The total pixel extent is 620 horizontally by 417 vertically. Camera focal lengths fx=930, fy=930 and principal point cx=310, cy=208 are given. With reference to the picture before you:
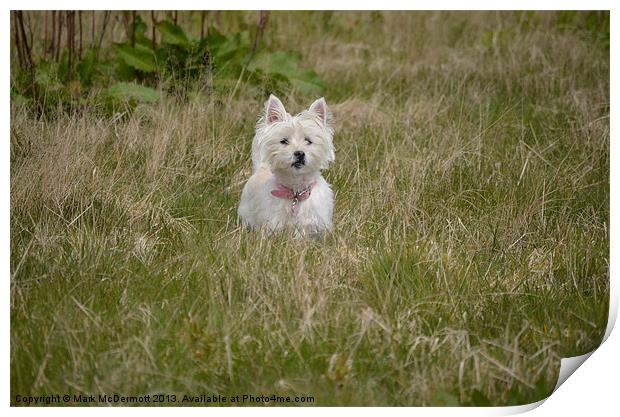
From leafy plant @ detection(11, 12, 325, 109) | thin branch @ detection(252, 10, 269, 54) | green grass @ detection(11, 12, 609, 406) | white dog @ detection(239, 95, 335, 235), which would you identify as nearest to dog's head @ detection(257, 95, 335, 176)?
white dog @ detection(239, 95, 335, 235)

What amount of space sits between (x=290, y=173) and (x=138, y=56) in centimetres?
226

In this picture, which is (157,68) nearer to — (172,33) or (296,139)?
(172,33)

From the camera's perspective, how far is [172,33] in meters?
7.00

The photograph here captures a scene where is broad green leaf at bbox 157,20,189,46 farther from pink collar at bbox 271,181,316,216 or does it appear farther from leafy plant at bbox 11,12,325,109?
pink collar at bbox 271,181,316,216

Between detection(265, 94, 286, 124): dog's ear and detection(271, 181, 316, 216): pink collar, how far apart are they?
1.37ft

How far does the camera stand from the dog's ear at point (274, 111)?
5.29 meters

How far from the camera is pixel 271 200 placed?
5512 millimetres

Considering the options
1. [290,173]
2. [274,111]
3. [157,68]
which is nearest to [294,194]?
[290,173]

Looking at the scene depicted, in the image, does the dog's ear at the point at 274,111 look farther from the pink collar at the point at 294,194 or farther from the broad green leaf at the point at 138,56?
the broad green leaf at the point at 138,56

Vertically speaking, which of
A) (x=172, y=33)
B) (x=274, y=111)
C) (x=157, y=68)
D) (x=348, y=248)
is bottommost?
(x=348, y=248)

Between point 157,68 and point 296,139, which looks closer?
point 296,139

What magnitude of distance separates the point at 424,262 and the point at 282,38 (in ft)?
12.9

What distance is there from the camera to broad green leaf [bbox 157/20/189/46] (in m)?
6.98

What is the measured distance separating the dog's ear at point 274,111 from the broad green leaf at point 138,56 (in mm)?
1981
